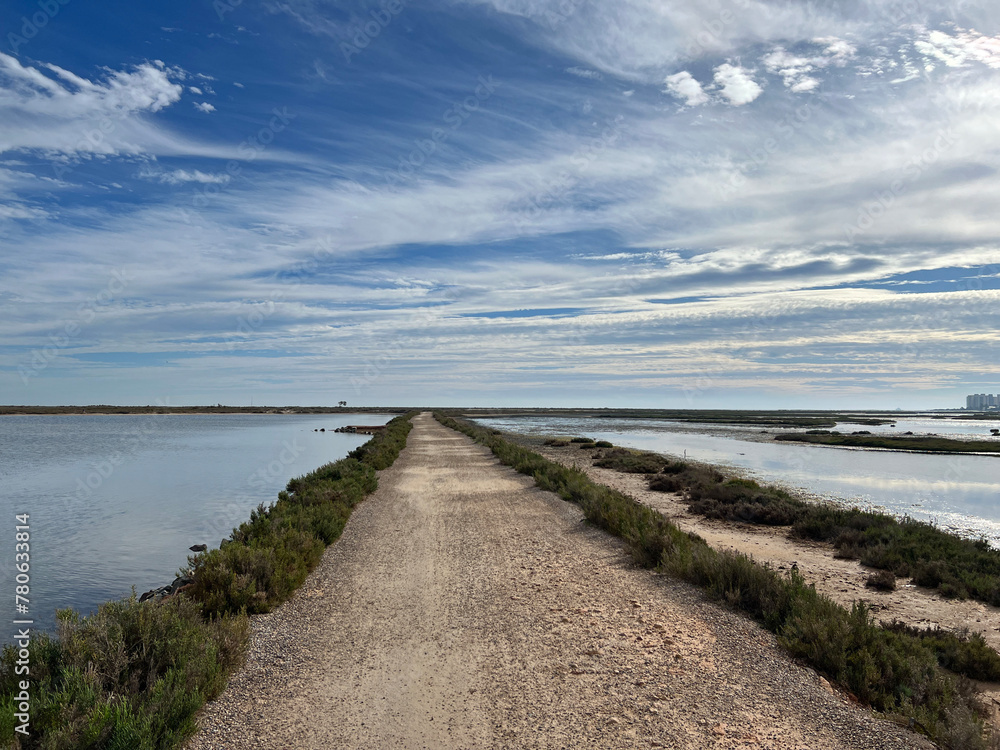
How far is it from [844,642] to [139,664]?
709 centimetres

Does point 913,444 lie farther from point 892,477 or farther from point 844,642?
point 844,642

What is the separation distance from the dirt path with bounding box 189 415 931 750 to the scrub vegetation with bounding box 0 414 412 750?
0.31 m

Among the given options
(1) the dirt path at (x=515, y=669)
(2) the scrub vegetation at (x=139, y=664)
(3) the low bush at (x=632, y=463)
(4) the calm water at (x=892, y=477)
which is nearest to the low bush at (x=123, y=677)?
(2) the scrub vegetation at (x=139, y=664)

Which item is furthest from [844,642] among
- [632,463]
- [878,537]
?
[632,463]

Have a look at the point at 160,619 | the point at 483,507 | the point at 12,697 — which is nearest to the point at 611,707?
the point at 160,619

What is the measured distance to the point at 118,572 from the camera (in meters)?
13.2

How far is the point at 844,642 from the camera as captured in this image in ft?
21.7

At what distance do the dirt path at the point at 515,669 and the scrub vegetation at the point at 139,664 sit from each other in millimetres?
311

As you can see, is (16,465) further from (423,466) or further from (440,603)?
(440,603)

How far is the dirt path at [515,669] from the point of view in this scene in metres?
5.14

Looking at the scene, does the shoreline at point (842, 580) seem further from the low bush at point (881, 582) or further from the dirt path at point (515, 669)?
the dirt path at point (515, 669)

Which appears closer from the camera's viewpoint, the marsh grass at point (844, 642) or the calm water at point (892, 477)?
the marsh grass at point (844, 642)

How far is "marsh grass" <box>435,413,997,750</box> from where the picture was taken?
5.53 metres

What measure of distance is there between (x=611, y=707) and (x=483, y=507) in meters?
11.9
